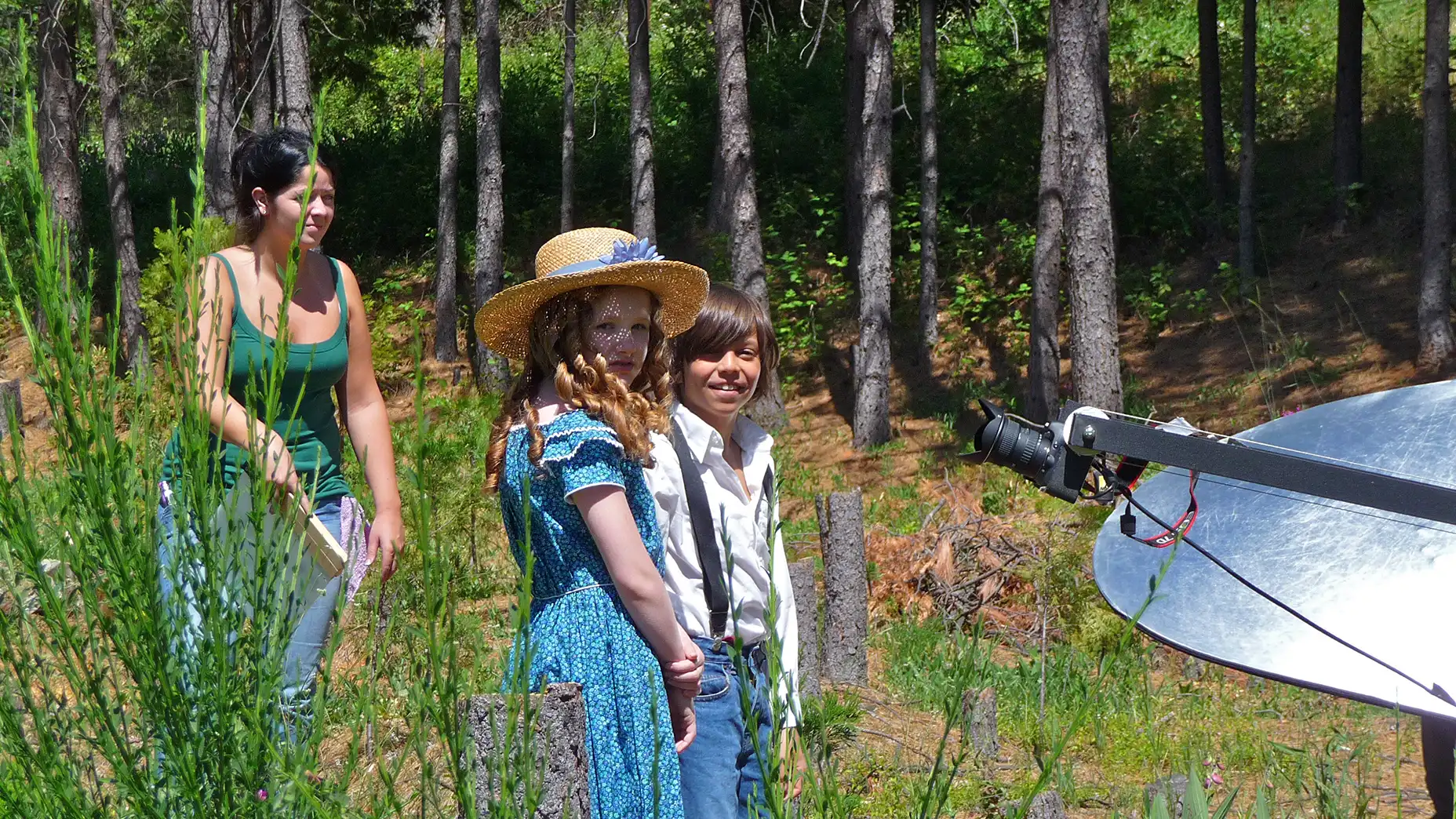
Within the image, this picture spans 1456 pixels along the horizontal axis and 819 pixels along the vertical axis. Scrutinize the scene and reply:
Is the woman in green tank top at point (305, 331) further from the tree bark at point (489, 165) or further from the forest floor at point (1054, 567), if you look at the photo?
the tree bark at point (489, 165)

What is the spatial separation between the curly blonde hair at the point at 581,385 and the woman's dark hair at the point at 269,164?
0.87 m

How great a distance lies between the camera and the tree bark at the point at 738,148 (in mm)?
13172

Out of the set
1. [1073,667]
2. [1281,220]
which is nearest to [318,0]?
[1281,220]

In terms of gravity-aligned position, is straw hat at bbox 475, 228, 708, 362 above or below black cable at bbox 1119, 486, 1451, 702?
above

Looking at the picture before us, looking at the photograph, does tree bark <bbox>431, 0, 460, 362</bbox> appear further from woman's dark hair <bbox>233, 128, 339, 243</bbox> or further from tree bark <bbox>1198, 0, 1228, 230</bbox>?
woman's dark hair <bbox>233, 128, 339, 243</bbox>

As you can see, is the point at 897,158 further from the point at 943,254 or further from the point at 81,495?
the point at 81,495

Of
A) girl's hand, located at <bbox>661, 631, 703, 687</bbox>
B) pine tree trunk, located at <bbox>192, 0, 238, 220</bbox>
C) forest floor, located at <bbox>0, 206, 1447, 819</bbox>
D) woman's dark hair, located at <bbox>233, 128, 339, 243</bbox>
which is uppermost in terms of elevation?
pine tree trunk, located at <bbox>192, 0, 238, 220</bbox>

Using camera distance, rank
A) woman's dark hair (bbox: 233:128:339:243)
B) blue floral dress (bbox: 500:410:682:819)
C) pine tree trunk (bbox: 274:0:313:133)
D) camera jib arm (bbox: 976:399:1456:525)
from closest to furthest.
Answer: camera jib arm (bbox: 976:399:1456:525)
blue floral dress (bbox: 500:410:682:819)
woman's dark hair (bbox: 233:128:339:243)
pine tree trunk (bbox: 274:0:313:133)

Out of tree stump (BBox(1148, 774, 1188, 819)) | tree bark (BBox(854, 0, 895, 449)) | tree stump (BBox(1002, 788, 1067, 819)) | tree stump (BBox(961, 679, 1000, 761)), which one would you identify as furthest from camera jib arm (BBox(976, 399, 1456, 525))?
tree bark (BBox(854, 0, 895, 449))

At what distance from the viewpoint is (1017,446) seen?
2379 mm

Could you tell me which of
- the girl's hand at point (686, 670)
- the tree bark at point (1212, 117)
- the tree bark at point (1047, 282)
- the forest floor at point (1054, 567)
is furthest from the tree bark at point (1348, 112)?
the girl's hand at point (686, 670)

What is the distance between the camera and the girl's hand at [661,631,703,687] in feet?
8.03

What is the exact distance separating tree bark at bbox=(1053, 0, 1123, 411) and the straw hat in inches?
327

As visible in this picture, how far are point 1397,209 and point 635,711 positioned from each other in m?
16.0
